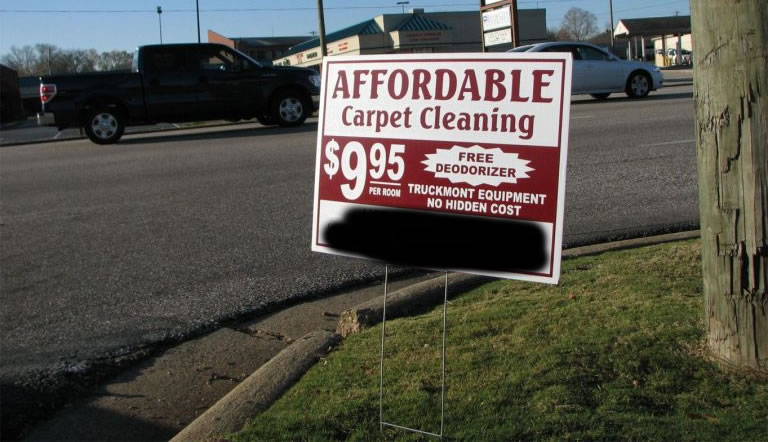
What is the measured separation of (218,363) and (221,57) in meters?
12.5

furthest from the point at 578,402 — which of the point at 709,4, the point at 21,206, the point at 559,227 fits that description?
the point at 21,206

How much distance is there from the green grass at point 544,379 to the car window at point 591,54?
16.5 m

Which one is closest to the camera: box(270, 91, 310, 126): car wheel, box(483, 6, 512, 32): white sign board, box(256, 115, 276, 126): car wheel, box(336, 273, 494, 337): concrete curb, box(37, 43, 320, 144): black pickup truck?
box(336, 273, 494, 337): concrete curb

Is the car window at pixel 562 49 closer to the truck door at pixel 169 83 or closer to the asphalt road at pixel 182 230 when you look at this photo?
the asphalt road at pixel 182 230

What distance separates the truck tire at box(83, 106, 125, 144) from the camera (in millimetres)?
15438

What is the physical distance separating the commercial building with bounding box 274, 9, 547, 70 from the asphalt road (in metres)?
33.8

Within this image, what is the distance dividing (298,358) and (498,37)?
839 inches

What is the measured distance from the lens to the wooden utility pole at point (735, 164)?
3.26 meters

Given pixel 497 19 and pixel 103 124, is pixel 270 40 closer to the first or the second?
pixel 497 19

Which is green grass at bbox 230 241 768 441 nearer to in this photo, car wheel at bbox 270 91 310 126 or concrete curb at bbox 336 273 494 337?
concrete curb at bbox 336 273 494 337

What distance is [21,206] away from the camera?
30.5ft

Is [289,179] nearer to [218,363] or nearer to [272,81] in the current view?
[218,363]

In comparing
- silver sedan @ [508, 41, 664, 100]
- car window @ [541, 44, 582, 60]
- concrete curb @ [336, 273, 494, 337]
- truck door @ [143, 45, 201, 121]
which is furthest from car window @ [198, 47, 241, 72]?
concrete curb @ [336, 273, 494, 337]

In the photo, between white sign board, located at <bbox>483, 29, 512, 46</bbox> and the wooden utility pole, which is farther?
white sign board, located at <bbox>483, 29, 512, 46</bbox>
